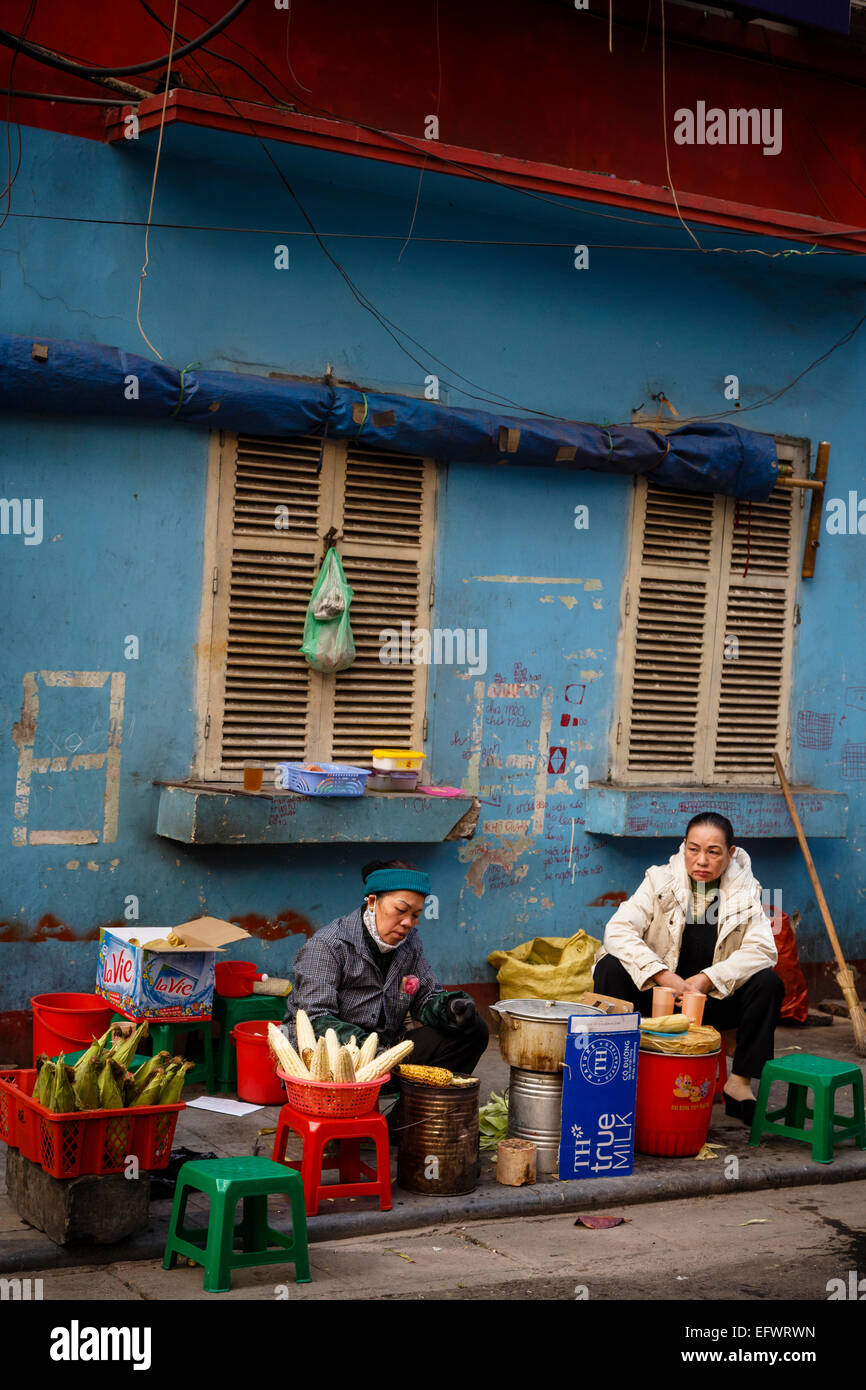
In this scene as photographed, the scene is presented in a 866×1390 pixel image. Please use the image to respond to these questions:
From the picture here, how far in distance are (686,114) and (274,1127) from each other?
281 inches

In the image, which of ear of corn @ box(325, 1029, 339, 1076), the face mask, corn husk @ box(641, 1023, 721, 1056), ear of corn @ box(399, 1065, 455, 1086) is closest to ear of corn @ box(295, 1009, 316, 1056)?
ear of corn @ box(325, 1029, 339, 1076)

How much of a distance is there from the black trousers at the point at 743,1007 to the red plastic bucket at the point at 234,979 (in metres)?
1.88

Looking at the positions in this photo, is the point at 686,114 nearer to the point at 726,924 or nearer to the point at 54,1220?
the point at 726,924

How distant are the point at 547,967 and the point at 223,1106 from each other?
246cm

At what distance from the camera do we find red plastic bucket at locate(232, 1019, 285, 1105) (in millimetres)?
7426

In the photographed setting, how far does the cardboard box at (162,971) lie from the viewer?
7.19 m

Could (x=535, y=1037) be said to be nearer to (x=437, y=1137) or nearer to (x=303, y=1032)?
(x=437, y=1137)

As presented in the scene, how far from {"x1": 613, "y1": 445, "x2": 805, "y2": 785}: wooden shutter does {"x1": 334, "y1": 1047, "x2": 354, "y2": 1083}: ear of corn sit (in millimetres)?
4282

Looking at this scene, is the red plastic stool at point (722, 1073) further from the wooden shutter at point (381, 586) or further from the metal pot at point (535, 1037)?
the wooden shutter at point (381, 586)

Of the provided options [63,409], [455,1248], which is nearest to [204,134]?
[63,409]

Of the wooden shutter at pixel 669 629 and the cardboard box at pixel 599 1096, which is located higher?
the wooden shutter at pixel 669 629

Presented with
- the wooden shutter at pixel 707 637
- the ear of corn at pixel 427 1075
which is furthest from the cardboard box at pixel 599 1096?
the wooden shutter at pixel 707 637

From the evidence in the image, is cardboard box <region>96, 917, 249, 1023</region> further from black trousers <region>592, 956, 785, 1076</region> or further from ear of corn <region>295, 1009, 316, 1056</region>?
black trousers <region>592, 956, 785, 1076</region>

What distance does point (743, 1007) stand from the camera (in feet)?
25.1
